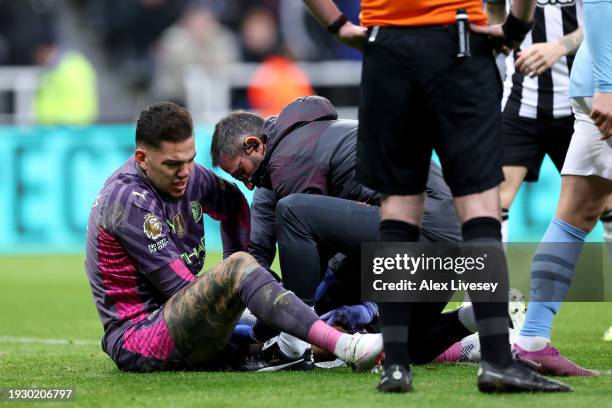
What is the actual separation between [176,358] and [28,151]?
28.4ft

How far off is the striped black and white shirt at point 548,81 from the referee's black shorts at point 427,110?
2228 mm

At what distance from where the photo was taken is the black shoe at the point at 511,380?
13.1 ft

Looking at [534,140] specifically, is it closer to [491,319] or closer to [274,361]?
[274,361]

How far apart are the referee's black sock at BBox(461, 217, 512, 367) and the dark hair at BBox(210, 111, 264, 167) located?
1663 millimetres

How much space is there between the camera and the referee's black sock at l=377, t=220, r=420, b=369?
415cm

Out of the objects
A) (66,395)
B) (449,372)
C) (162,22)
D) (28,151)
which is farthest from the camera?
(162,22)

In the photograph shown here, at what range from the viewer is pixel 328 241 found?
517 cm

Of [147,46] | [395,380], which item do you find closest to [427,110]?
[395,380]

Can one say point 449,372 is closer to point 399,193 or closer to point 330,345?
point 330,345

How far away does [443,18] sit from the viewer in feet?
13.4

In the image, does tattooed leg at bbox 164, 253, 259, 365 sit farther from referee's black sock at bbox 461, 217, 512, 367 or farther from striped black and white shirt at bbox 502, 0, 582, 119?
striped black and white shirt at bbox 502, 0, 582, 119

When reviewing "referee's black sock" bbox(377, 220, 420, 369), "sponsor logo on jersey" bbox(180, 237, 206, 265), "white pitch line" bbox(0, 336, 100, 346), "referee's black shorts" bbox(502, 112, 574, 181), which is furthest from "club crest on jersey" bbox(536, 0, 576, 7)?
"white pitch line" bbox(0, 336, 100, 346)

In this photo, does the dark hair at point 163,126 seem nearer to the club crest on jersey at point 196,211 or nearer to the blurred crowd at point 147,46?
the club crest on jersey at point 196,211

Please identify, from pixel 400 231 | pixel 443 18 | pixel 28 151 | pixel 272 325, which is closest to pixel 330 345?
pixel 272 325
